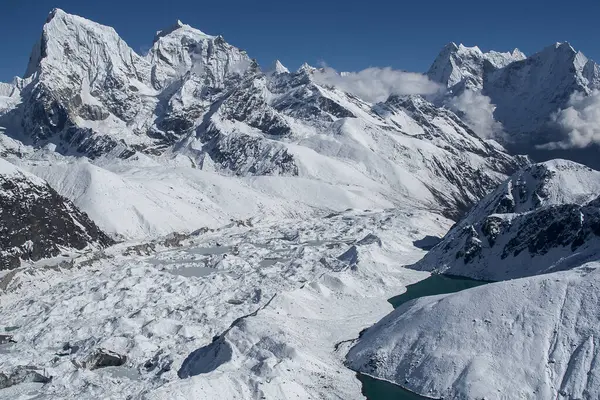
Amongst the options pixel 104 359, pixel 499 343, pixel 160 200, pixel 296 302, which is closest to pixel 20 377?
pixel 104 359

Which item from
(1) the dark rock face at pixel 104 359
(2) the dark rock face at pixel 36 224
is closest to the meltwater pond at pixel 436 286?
(1) the dark rock face at pixel 104 359

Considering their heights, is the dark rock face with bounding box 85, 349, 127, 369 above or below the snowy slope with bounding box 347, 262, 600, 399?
below

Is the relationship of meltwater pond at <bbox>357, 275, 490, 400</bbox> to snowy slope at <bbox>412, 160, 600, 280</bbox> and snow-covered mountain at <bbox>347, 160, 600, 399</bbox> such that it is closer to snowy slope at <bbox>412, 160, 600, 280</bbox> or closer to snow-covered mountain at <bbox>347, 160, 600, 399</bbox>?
snow-covered mountain at <bbox>347, 160, 600, 399</bbox>

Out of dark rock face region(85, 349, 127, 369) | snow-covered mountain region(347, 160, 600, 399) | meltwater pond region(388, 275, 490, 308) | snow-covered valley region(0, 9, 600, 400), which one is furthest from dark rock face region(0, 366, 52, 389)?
meltwater pond region(388, 275, 490, 308)

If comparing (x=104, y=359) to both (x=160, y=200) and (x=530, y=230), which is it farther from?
(x=160, y=200)

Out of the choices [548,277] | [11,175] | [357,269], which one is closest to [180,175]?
[11,175]

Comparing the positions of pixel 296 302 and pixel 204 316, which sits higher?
pixel 296 302
